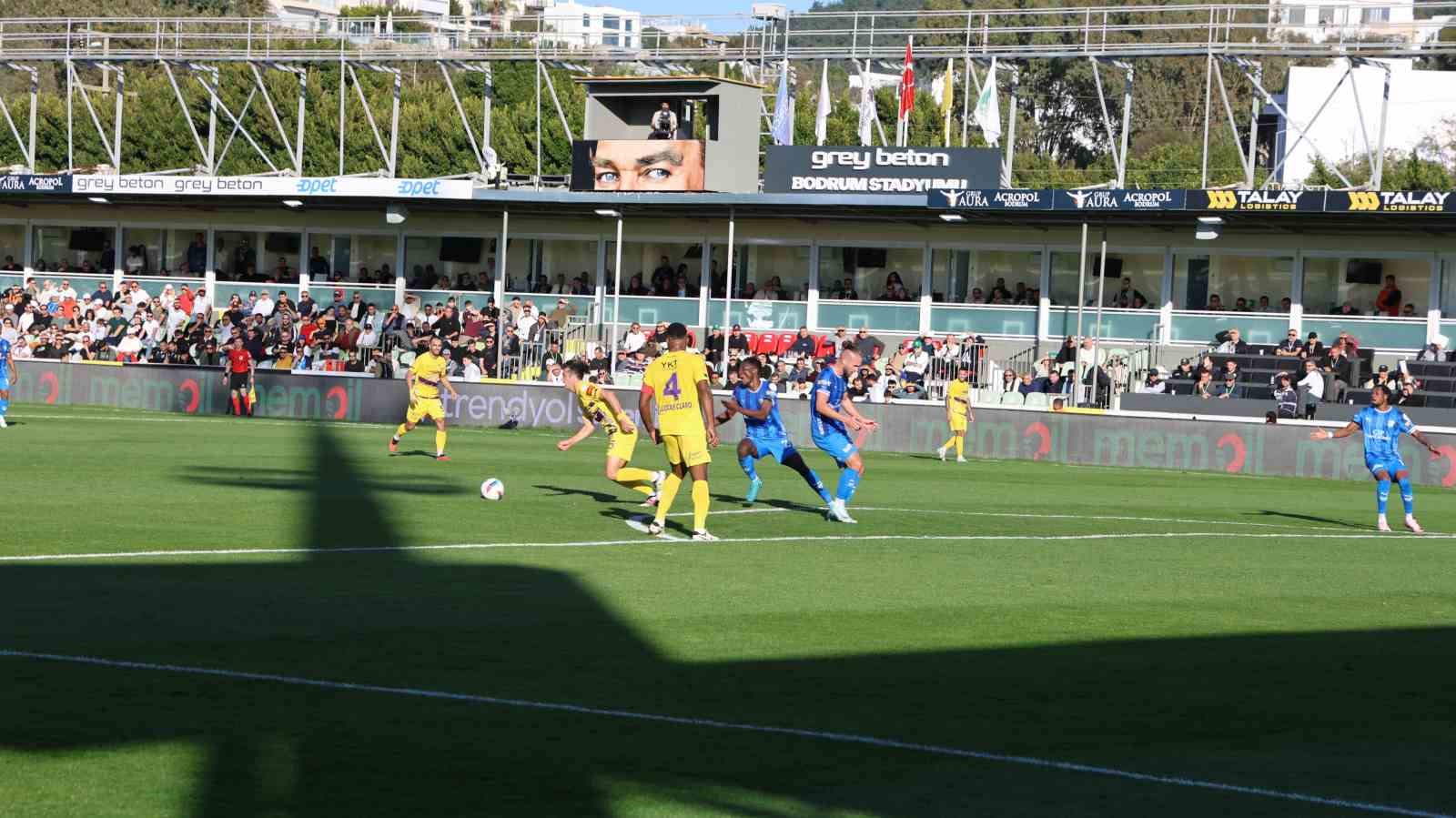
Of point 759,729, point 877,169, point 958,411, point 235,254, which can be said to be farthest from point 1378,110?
point 759,729

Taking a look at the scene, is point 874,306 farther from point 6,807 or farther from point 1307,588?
point 6,807

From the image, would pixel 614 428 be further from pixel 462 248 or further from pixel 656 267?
pixel 462 248

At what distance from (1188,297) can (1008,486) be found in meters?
16.8

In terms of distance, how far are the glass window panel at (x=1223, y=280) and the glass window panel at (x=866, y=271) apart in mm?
6630

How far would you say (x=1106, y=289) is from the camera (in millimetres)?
41375

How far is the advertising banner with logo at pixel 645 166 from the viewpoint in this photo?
40500 millimetres

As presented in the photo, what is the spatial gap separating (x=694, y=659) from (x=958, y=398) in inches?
867

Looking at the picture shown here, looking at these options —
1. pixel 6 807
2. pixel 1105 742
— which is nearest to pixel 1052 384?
pixel 1105 742

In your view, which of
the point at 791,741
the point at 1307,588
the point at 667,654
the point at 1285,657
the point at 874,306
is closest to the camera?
the point at 791,741

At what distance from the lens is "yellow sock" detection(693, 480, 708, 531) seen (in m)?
15.5

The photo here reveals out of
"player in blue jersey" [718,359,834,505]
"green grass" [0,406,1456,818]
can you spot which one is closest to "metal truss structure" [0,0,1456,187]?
"player in blue jersey" [718,359,834,505]

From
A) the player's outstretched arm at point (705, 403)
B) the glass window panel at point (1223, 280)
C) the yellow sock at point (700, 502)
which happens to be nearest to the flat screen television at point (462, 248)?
the glass window panel at point (1223, 280)

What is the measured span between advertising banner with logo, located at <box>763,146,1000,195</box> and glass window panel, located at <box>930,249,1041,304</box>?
12.4ft

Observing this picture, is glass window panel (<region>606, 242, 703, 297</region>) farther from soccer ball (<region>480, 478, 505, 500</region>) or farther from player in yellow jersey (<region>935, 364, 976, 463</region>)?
soccer ball (<region>480, 478, 505, 500</region>)
